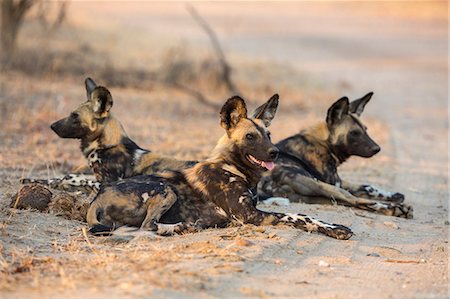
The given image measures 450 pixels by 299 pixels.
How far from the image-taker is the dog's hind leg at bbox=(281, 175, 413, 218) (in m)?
6.91

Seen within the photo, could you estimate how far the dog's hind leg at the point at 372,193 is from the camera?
25.0 feet

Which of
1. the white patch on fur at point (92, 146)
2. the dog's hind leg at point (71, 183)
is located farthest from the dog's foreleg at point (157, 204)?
the white patch on fur at point (92, 146)

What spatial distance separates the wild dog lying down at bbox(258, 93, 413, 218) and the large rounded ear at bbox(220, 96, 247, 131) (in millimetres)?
1398

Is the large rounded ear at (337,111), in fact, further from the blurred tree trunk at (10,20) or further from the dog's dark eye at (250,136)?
the blurred tree trunk at (10,20)

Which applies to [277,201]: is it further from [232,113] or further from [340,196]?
[232,113]

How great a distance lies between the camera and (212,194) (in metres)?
5.81

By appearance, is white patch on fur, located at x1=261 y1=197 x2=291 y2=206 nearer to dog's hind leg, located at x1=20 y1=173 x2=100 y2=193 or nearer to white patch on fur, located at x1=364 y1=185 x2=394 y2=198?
white patch on fur, located at x1=364 y1=185 x2=394 y2=198

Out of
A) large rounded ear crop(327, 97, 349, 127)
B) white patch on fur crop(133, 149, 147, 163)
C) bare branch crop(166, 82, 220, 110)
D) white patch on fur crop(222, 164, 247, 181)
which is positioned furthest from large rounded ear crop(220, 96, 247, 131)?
bare branch crop(166, 82, 220, 110)

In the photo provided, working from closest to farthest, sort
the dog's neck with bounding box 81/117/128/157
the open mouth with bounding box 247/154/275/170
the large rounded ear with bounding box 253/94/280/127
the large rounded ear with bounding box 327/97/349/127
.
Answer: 1. the open mouth with bounding box 247/154/275/170
2. the large rounded ear with bounding box 253/94/280/127
3. the dog's neck with bounding box 81/117/128/157
4. the large rounded ear with bounding box 327/97/349/127

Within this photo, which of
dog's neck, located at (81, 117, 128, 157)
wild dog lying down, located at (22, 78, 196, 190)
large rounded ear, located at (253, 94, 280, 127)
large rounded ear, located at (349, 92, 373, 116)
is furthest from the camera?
large rounded ear, located at (349, 92, 373, 116)

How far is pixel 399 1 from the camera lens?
41781 mm

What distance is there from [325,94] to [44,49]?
467cm

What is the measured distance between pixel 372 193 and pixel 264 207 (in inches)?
57.0

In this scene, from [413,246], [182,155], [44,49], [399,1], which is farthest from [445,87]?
[399,1]
